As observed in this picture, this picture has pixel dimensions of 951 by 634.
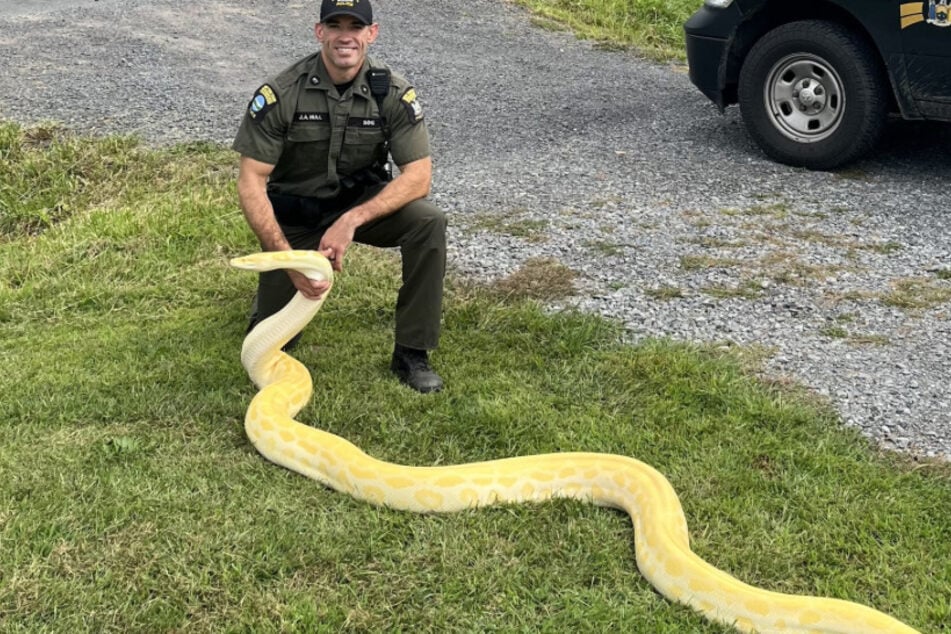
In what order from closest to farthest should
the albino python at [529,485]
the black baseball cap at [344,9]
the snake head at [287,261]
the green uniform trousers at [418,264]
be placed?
the albino python at [529,485] < the snake head at [287,261] < the black baseball cap at [344,9] < the green uniform trousers at [418,264]

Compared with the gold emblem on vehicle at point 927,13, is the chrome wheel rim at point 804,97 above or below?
below

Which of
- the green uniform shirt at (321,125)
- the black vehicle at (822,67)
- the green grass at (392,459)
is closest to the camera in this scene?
the green grass at (392,459)

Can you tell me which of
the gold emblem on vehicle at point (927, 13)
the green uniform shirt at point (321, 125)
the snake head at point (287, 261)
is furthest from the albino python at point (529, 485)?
the gold emblem on vehicle at point (927, 13)

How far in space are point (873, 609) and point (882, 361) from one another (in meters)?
2.13

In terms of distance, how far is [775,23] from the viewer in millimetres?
7910

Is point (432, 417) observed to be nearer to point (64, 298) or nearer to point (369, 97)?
A: point (369, 97)

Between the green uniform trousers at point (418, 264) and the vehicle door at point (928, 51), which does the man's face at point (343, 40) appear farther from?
the vehicle door at point (928, 51)

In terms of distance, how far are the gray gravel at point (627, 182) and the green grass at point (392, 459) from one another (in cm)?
48

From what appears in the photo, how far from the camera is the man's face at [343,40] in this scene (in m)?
5.00

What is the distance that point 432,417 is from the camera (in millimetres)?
4758

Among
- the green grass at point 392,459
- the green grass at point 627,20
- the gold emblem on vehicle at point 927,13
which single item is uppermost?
the gold emblem on vehicle at point 927,13

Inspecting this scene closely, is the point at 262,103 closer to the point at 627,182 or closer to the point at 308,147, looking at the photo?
the point at 308,147

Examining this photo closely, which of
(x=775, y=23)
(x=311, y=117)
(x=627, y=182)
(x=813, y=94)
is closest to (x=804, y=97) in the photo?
(x=813, y=94)

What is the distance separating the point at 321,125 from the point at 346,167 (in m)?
0.29
